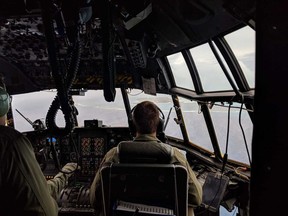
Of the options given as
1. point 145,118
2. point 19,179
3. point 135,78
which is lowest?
point 19,179

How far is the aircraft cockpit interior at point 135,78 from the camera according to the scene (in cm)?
155

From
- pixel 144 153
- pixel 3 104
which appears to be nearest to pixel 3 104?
pixel 3 104

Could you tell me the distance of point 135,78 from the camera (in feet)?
12.1

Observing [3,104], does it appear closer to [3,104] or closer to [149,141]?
[3,104]

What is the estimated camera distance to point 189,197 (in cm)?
159

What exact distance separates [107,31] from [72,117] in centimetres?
51

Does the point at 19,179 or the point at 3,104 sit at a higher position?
the point at 3,104

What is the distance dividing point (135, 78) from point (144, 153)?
2288 mm

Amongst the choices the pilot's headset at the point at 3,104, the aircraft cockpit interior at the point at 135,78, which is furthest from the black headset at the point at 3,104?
the aircraft cockpit interior at the point at 135,78

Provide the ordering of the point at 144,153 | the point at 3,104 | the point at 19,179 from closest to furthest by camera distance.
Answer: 1. the point at 19,179
2. the point at 3,104
3. the point at 144,153

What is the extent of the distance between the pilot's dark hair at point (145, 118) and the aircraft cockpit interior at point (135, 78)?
0.20m

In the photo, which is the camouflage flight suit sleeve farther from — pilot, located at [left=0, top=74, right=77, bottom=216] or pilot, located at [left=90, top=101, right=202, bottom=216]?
pilot, located at [left=90, top=101, right=202, bottom=216]

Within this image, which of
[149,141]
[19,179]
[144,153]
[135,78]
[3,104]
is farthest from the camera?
[135,78]

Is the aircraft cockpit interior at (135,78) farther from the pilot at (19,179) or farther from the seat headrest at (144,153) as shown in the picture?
the pilot at (19,179)
